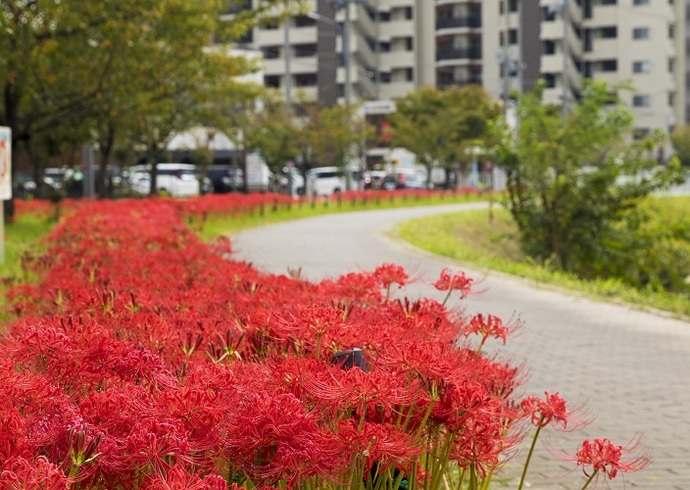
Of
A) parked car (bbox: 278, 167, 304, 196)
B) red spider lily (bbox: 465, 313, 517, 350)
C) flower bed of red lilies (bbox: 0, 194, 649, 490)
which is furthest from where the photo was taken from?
parked car (bbox: 278, 167, 304, 196)

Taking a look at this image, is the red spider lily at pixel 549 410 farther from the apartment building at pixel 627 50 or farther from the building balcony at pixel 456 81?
the building balcony at pixel 456 81

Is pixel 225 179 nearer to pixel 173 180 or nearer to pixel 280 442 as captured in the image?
pixel 173 180

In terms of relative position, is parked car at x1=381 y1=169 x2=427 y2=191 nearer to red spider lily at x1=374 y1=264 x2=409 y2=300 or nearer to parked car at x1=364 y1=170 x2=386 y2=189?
parked car at x1=364 y1=170 x2=386 y2=189

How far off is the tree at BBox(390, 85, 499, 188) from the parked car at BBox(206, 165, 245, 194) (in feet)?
27.0

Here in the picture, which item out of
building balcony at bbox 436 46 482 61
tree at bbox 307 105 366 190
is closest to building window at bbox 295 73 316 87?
building balcony at bbox 436 46 482 61

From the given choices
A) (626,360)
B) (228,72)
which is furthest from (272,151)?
(626,360)

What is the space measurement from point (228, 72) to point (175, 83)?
8.42ft

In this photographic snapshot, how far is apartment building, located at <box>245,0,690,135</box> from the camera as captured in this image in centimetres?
7881

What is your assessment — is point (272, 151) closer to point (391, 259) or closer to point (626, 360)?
point (391, 259)

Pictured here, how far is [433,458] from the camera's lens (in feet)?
11.1

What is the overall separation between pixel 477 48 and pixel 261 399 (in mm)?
79738

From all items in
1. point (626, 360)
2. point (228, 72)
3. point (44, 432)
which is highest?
point (228, 72)

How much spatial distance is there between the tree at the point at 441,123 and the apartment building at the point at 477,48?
13.6m

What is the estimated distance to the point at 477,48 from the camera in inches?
3179
